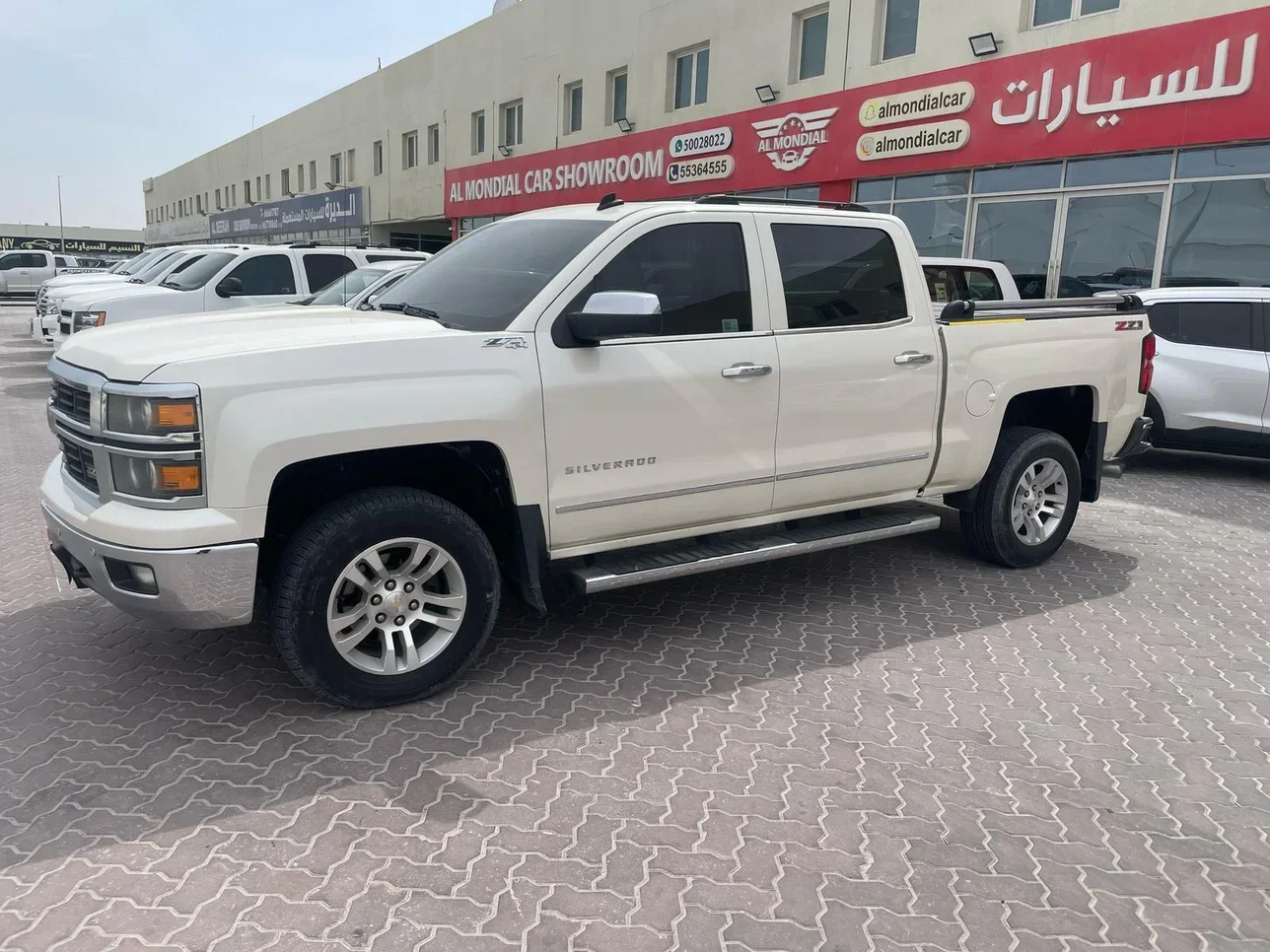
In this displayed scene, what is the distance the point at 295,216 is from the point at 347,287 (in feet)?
101

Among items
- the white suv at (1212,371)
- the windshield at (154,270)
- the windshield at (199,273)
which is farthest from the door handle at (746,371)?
the windshield at (154,270)

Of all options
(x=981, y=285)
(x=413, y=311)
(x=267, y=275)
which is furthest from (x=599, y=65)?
(x=413, y=311)

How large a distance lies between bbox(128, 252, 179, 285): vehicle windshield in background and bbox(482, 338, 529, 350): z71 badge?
45.3 feet

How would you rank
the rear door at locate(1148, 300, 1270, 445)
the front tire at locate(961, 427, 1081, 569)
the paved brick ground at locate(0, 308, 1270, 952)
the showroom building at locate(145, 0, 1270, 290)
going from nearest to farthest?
the paved brick ground at locate(0, 308, 1270, 952) < the front tire at locate(961, 427, 1081, 569) < the rear door at locate(1148, 300, 1270, 445) < the showroom building at locate(145, 0, 1270, 290)

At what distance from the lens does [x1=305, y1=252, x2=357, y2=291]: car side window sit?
41.0 feet

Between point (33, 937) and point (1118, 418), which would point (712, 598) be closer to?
point (1118, 418)

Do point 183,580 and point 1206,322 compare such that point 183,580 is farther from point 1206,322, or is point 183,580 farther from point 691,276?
point 1206,322

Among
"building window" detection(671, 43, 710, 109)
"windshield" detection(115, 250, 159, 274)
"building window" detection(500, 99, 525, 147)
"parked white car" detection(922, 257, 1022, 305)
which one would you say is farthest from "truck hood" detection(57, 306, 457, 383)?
"building window" detection(500, 99, 525, 147)

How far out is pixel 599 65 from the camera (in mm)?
22266

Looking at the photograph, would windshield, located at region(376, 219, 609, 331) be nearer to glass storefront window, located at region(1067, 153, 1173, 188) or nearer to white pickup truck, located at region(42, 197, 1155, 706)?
white pickup truck, located at region(42, 197, 1155, 706)

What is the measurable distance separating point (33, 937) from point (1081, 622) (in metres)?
4.71

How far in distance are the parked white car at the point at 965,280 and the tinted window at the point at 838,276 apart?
4578 mm

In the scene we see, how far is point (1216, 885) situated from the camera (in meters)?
2.93

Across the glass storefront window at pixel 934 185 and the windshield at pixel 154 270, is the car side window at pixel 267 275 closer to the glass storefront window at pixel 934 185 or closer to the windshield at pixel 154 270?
the windshield at pixel 154 270
